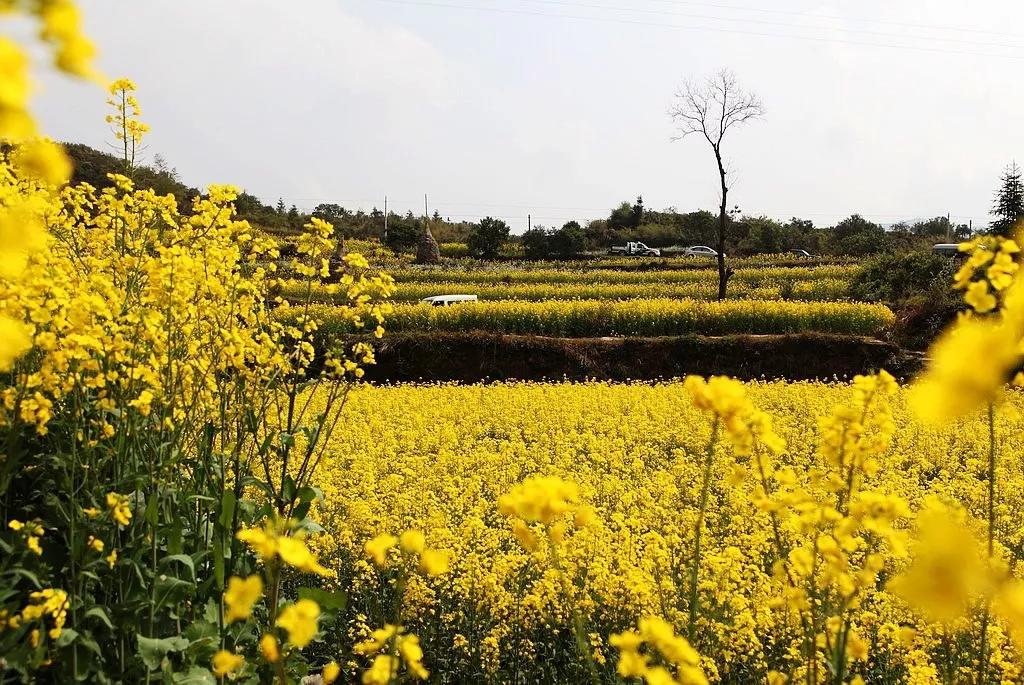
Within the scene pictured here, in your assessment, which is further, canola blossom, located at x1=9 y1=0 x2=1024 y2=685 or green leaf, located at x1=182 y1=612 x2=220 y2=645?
green leaf, located at x1=182 y1=612 x2=220 y2=645

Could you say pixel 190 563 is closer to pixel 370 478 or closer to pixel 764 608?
pixel 764 608

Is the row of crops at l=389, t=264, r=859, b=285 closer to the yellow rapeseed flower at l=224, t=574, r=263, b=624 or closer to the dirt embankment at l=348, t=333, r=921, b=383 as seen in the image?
the dirt embankment at l=348, t=333, r=921, b=383

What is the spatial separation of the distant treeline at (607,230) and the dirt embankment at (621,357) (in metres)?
20.6

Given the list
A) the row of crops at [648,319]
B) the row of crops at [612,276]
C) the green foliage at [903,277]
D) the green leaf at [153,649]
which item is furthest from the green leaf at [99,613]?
the row of crops at [612,276]

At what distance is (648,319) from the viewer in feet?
50.9

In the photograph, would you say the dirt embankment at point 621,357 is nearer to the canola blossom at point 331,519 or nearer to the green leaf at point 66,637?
the canola blossom at point 331,519

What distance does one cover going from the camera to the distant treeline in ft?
119

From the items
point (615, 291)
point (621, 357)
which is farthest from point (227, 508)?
point (615, 291)

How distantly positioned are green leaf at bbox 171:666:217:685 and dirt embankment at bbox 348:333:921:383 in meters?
11.1

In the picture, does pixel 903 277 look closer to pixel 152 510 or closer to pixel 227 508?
pixel 227 508

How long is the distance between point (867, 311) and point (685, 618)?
46.5ft

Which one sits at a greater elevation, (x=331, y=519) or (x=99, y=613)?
(x=99, y=613)

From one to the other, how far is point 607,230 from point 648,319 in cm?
3401

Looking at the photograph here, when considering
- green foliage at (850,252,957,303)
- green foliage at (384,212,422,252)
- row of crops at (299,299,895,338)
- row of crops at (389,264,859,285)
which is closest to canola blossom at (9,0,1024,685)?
row of crops at (299,299,895,338)
